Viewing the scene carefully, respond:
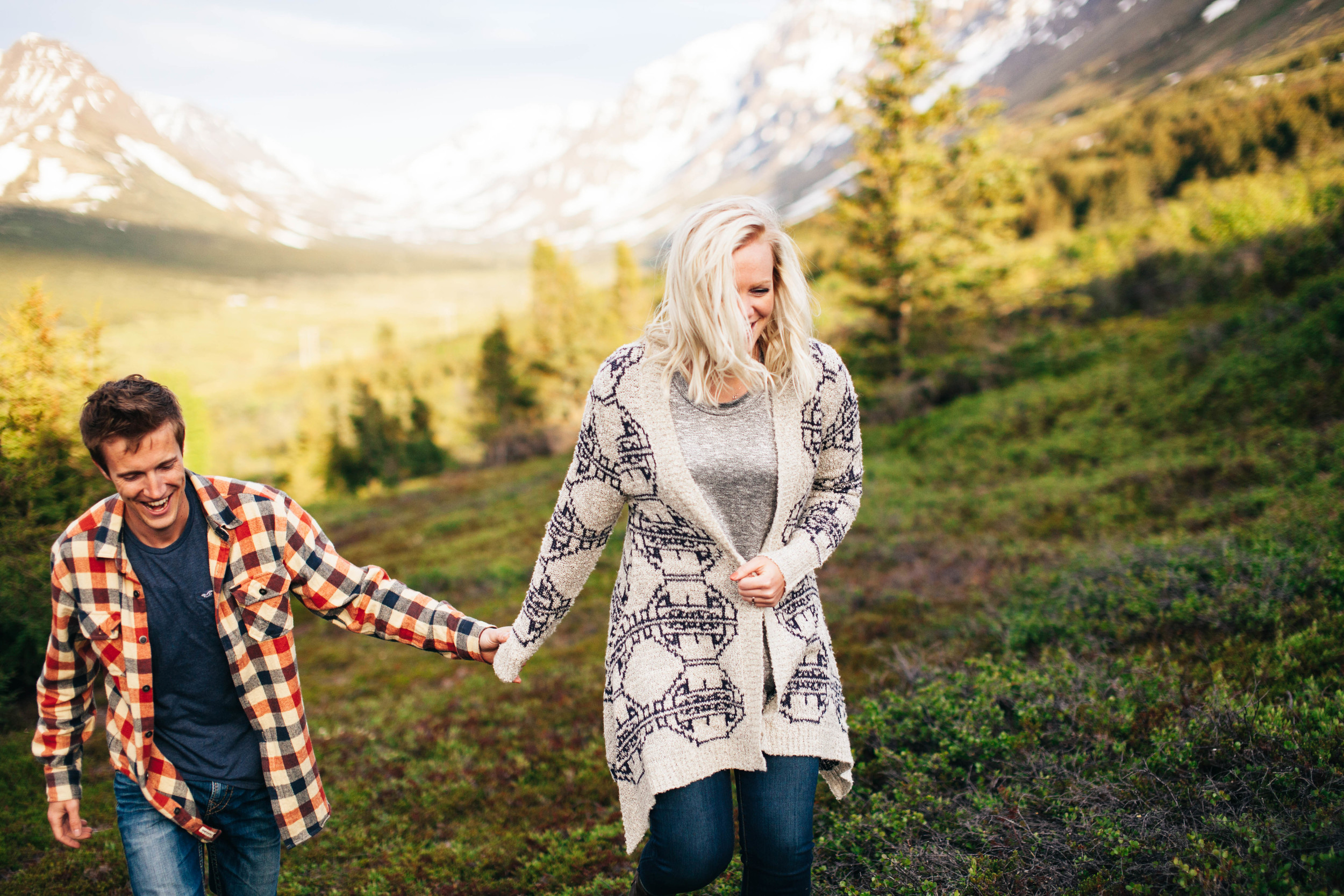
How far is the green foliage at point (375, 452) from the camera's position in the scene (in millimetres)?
46312

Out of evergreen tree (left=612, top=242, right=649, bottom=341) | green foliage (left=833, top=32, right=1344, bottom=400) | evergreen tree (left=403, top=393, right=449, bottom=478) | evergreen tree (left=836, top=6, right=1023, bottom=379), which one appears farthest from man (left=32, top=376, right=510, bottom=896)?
evergreen tree (left=403, top=393, right=449, bottom=478)

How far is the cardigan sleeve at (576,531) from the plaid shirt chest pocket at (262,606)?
77cm

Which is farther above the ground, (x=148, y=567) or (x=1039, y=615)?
(x=148, y=567)

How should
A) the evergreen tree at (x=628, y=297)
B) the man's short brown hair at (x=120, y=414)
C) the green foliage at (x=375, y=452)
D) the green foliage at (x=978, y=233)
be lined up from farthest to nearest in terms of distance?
the green foliage at (x=375, y=452), the evergreen tree at (x=628, y=297), the green foliage at (x=978, y=233), the man's short brown hair at (x=120, y=414)

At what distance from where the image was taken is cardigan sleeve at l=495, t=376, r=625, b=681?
2545 mm

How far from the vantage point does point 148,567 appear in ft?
7.89

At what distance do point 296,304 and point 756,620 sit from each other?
12799cm

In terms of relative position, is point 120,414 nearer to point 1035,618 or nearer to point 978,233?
point 1035,618

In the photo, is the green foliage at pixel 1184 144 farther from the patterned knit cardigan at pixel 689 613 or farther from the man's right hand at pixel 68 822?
the man's right hand at pixel 68 822

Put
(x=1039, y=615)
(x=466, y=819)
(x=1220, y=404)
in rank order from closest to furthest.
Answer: (x=466, y=819), (x=1039, y=615), (x=1220, y=404)

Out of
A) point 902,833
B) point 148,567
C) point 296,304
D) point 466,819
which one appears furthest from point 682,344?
point 296,304

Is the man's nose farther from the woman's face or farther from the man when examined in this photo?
the woman's face

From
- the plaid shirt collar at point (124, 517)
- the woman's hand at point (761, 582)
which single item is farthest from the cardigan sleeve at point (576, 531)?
the plaid shirt collar at point (124, 517)

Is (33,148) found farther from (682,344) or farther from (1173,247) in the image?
(1173,247)
